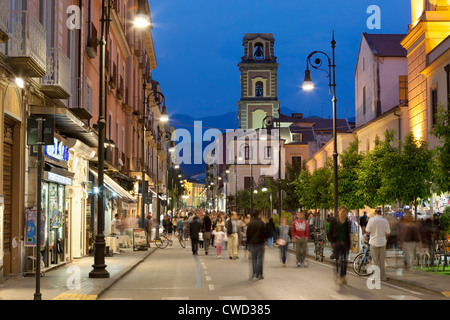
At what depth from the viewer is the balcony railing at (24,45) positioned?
15100 mm

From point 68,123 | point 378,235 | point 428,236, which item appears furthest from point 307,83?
point 378,235

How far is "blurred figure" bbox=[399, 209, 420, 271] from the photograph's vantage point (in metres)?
20.4

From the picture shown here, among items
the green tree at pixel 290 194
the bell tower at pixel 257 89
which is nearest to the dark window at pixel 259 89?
the bell tower at pixel 257 89

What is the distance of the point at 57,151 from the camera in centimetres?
2094

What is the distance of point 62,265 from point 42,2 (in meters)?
8.22

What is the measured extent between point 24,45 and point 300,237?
11.7 m

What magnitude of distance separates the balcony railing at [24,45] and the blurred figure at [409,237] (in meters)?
11.3

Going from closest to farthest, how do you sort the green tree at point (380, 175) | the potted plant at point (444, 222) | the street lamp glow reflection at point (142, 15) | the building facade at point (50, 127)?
the building facade at point (50, 127)
the street lamp glow reflection at point (142, 15)
the potted plant at point (444, 222)
the green tree at point (380, 175)

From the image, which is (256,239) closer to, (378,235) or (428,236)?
(378,235)

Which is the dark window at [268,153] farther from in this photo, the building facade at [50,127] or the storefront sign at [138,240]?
the building facade at [50,127]

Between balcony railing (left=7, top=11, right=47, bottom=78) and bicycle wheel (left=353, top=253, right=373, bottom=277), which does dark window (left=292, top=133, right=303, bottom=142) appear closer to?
bicycle wheel (left=353, top=253, right=373, bottom=277)

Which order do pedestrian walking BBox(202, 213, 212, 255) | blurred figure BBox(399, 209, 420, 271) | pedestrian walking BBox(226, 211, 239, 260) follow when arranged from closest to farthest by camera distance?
blurred figure BBox(399, 209, 420, 271)
pedestrian walking BBox(226, 211, 239, 260)
pedestrian walking BBox(202, 213, 212, 255)

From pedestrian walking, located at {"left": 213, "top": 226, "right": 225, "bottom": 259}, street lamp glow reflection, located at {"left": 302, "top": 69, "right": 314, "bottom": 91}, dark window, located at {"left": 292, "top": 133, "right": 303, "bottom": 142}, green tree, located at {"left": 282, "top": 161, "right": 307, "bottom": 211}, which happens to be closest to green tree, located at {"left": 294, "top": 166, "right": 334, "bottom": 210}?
pedestrian walking, located at {"left": 213, "top": 226, "right": 225, "bottom": 259}

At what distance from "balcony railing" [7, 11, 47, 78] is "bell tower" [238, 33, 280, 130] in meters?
98.2
